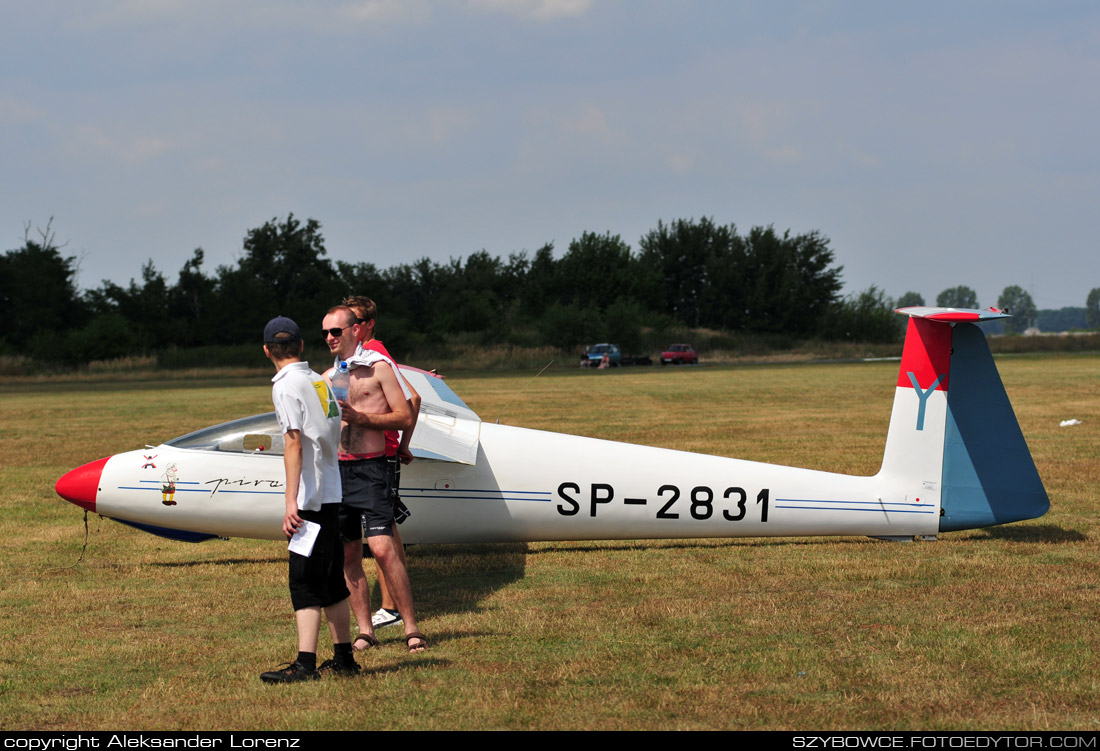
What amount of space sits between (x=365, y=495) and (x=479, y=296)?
280 feet

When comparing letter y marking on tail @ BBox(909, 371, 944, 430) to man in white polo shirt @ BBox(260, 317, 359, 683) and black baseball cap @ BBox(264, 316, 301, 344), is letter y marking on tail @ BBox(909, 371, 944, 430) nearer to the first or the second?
man in white polo shirt @ BBox(260, 317, 359, 683)

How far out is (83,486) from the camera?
857cm

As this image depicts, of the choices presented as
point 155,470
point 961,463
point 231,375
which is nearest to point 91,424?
point 155,470

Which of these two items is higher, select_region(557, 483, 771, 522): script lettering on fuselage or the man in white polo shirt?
the man in white polo shirt

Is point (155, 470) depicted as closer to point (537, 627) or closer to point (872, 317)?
point (537, 627)

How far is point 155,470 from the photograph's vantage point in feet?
27.9

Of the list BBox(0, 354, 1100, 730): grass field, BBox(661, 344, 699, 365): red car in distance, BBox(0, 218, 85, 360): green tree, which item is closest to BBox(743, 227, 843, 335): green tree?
BBox(661, 344, 699, 365): red car in distance

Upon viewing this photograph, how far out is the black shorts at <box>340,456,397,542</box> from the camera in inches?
241

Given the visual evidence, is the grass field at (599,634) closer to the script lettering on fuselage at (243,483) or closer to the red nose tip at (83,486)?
the red nose tip at (83,486)

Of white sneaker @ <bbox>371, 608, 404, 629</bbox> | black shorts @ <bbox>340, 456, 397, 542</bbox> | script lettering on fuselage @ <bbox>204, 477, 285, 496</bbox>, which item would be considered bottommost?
white sneaker @ <bbox>371, 608, 404, 629</bbox>

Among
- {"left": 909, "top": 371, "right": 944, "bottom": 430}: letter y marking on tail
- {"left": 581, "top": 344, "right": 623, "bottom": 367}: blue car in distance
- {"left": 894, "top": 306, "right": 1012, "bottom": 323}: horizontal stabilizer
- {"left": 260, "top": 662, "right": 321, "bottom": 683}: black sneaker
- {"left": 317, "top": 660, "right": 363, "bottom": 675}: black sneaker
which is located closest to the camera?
{"left": 260, "top": 662, "right": 321, "bottom": 683}: black sneaker

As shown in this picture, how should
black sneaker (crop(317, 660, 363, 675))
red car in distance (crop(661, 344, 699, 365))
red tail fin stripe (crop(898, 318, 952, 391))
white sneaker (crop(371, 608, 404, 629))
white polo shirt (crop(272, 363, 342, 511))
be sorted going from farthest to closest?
red car in distance (crop(661, 344, 699, 365)) → red tail fin stripe (crop(898, 318, 952, 391)) → white sneaker (crop(371, 608, 404, 629)) → black sneaker (crop(317, 660, 363, 675)) → white polo shirt (crop(272, 363, 342, 511))

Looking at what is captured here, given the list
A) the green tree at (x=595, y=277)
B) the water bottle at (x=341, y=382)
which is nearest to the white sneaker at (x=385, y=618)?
the water bottle at (x=341, y=382)

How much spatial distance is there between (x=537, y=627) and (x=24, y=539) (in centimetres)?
686
